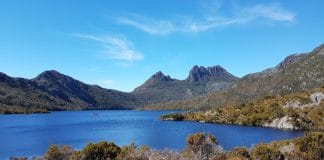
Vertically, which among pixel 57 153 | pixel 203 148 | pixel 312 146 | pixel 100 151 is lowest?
pixel 100 151

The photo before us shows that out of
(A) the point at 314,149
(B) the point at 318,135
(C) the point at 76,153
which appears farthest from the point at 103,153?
(B) the point at 318,135

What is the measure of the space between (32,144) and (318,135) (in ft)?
308

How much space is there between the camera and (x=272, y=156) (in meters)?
66.6

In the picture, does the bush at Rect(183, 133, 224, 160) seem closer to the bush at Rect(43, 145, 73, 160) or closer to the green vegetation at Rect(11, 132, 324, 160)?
the green vegetation at Rect(11, 132, 324, 160)

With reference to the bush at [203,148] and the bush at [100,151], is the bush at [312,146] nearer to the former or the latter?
the bush at [203,148]

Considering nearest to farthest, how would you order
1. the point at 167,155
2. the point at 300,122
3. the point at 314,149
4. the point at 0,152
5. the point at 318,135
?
the point at 167,155 → the point at 314,149 → the point at 318,135 → the point at 0,152 → the point at 300,122

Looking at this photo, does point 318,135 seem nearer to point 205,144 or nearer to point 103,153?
point 205,144

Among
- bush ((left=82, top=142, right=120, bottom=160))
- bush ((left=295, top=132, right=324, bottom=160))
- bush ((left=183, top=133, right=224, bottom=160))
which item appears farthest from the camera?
bush ((left=295, top=132, right=324, bottom=160))

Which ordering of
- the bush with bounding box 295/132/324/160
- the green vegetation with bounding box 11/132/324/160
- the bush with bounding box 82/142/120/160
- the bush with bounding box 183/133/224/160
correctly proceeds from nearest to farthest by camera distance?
the green vegetation with bounding box 11/132/324/160 < the bush with bounding box 183/133/224/160 < the bush with bounding box 82/142/120/160 < the bush with bounding box 295/132/324/160

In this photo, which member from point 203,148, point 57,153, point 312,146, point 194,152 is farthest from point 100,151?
point 312,146

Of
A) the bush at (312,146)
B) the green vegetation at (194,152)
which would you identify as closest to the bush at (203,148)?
the green vegetation at (194,152)

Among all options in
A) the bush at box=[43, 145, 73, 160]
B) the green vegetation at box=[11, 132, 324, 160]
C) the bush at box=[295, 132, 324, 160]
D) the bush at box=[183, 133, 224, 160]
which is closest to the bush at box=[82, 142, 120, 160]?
the green vegetation at box=[11, 132, 324, 160]

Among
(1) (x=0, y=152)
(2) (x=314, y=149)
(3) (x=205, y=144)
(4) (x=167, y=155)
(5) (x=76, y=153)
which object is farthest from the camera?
(1) (x=0, y=152)

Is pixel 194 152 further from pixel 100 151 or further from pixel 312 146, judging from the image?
pixel 312 146
